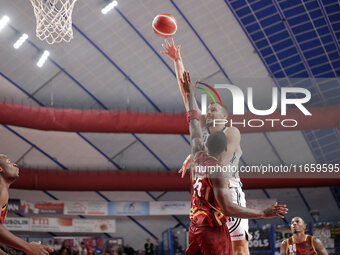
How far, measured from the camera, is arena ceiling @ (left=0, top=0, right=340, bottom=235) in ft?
61.5

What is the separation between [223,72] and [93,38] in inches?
227

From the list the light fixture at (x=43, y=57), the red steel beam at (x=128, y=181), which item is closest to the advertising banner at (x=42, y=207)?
the red steel beam at (x=128, y=181)

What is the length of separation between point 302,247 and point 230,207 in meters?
6.66

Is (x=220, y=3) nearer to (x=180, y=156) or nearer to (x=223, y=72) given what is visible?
(x=223, y=72)

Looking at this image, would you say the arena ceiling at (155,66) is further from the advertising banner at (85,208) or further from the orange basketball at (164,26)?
the orange basketball at (164,26)

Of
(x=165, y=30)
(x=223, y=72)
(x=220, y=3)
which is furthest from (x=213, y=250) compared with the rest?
(x=223, y=72)

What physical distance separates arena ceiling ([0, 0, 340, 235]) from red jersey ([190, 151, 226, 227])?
14.4m

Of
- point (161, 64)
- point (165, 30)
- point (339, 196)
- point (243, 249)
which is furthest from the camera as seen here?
point (339, 196)

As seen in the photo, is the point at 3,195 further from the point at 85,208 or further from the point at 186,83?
the point at 85,208

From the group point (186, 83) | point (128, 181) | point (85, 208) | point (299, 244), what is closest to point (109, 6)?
point (128, 181)

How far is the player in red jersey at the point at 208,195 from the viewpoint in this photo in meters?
4.84

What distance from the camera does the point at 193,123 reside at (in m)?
5.27

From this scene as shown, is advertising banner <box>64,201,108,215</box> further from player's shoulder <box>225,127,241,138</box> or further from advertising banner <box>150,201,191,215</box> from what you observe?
player's shoulder <box>225,127,241,138</box>

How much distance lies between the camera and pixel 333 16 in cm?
1819
